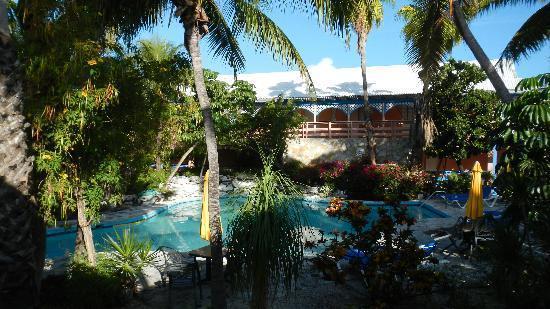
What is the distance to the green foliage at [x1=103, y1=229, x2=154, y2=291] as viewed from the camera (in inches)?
263

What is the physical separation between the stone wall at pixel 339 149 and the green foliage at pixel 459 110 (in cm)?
413

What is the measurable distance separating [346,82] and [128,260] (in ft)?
76.6

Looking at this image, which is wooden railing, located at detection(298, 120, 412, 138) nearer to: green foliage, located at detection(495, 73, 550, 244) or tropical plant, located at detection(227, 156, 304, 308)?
green foliage, located at detection(495, 73, 550, 244)

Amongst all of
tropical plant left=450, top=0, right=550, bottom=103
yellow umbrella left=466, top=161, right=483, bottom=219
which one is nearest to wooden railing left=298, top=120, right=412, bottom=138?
tropical plant left=450, top=0, right=550, bottom=103

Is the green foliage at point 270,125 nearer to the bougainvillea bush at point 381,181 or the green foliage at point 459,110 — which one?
the bougainvillea bush at point 381,181

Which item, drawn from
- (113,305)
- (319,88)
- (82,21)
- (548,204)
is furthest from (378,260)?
(319,88)

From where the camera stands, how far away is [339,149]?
22.8 meters

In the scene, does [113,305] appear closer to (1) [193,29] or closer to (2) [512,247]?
(1) [193,29]

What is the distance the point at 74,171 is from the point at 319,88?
21598mm

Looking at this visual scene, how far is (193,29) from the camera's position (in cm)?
621

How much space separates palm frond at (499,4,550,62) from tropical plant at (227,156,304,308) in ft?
32.8

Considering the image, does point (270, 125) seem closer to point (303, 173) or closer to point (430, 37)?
point (303, 173)

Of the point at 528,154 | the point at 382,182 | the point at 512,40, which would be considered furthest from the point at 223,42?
the point at 382,182

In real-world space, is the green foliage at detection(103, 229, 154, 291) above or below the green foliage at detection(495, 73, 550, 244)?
below
